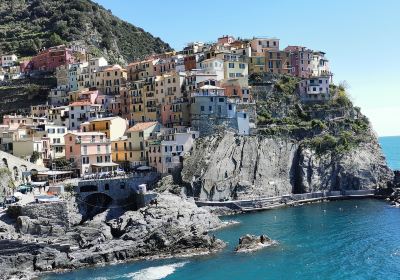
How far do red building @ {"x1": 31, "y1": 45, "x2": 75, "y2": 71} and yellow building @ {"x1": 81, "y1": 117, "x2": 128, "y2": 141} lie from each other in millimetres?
29025

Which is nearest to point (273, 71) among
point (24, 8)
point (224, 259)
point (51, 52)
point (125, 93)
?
point (125, 93)

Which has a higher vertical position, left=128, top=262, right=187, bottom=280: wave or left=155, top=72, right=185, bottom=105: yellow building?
left=155, top=72, right=185, bottom=105: yellow building

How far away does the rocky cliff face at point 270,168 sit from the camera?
79062 mm

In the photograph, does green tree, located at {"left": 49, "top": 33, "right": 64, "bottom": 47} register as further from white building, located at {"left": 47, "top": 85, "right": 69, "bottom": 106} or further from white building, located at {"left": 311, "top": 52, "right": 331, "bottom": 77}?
white building, located at {"left": 311, "top": 52, "right": 331, "bottom": 77}

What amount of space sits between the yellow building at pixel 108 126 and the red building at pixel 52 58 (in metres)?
29.0

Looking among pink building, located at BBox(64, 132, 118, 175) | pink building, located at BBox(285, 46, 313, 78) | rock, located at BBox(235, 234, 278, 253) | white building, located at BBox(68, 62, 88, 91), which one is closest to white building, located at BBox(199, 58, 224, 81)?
pink building, located at BBox(285, 46, 313, 78)

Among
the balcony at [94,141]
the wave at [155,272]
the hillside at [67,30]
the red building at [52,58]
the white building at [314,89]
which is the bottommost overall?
the wave at [155,272]

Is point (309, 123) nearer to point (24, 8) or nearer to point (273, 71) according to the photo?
point (273, 71)

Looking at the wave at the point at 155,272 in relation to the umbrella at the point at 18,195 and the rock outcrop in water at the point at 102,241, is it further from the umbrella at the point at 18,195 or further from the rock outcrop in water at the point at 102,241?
the umbrella at the point at 18,195

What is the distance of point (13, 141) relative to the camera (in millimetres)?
77438

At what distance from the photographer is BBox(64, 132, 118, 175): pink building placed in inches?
2995

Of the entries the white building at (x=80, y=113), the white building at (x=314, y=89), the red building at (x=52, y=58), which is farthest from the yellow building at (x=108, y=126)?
the white building at (x=314, y=89)

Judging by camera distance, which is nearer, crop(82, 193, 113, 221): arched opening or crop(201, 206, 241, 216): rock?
crop(82, 193, 113, 221): arched opening

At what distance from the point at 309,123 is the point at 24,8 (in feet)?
286
